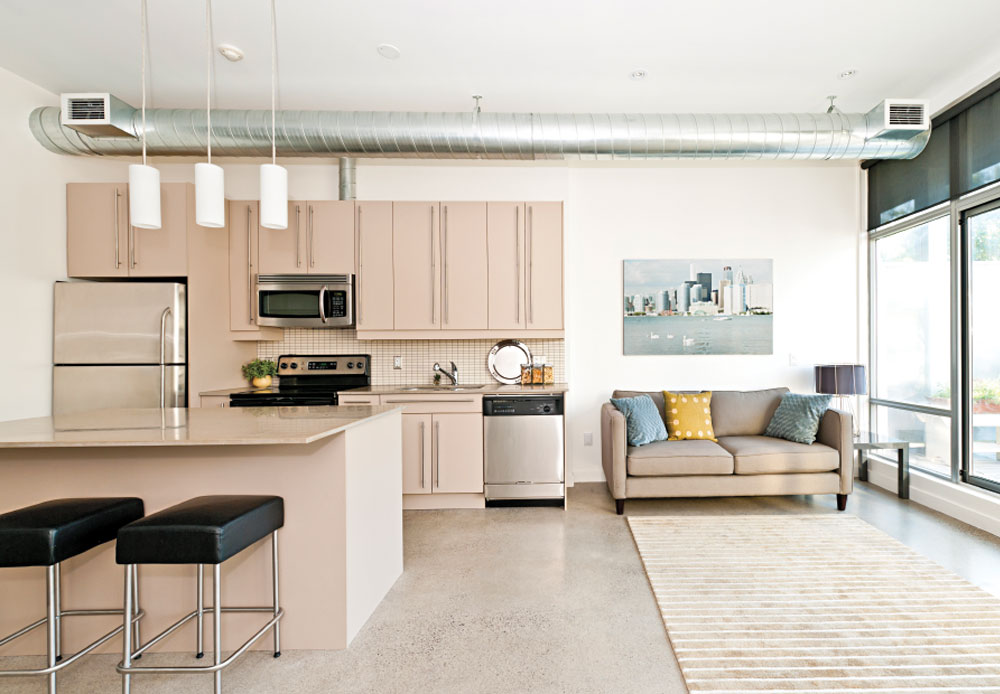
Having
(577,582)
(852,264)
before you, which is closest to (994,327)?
(852,264)

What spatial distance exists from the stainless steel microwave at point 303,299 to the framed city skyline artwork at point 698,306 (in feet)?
8.33

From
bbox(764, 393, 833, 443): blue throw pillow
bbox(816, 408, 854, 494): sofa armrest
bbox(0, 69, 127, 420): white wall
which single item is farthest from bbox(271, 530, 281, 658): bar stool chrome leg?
bbox(816, 408, 854, 494): sofa armrest

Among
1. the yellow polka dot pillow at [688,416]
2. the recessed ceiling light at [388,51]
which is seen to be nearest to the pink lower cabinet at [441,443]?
the yellow polka dot pillow at [688,416]

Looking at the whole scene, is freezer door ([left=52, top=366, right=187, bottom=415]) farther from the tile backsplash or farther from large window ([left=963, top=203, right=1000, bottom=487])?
large window ([left=963, top=203, right=1000, bottom=487])

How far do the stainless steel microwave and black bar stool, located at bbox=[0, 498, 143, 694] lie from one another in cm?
234

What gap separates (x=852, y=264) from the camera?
4.66m

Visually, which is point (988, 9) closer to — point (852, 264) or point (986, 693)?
point (852, 264)

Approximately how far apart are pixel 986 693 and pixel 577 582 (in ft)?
5.25

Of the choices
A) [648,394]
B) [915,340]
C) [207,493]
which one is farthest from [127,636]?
[915,340]

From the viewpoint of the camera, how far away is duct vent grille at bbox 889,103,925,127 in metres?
3.24

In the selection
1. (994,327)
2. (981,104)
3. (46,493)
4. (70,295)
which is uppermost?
(981,104)

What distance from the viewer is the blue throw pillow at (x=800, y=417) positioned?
12.8 ft

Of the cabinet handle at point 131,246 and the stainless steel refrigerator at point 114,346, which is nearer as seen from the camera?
the stainless steel refrigerator at point 114,346

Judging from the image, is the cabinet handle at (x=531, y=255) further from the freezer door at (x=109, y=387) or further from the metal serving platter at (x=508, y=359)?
the freezer door at (x=109, y=387)
